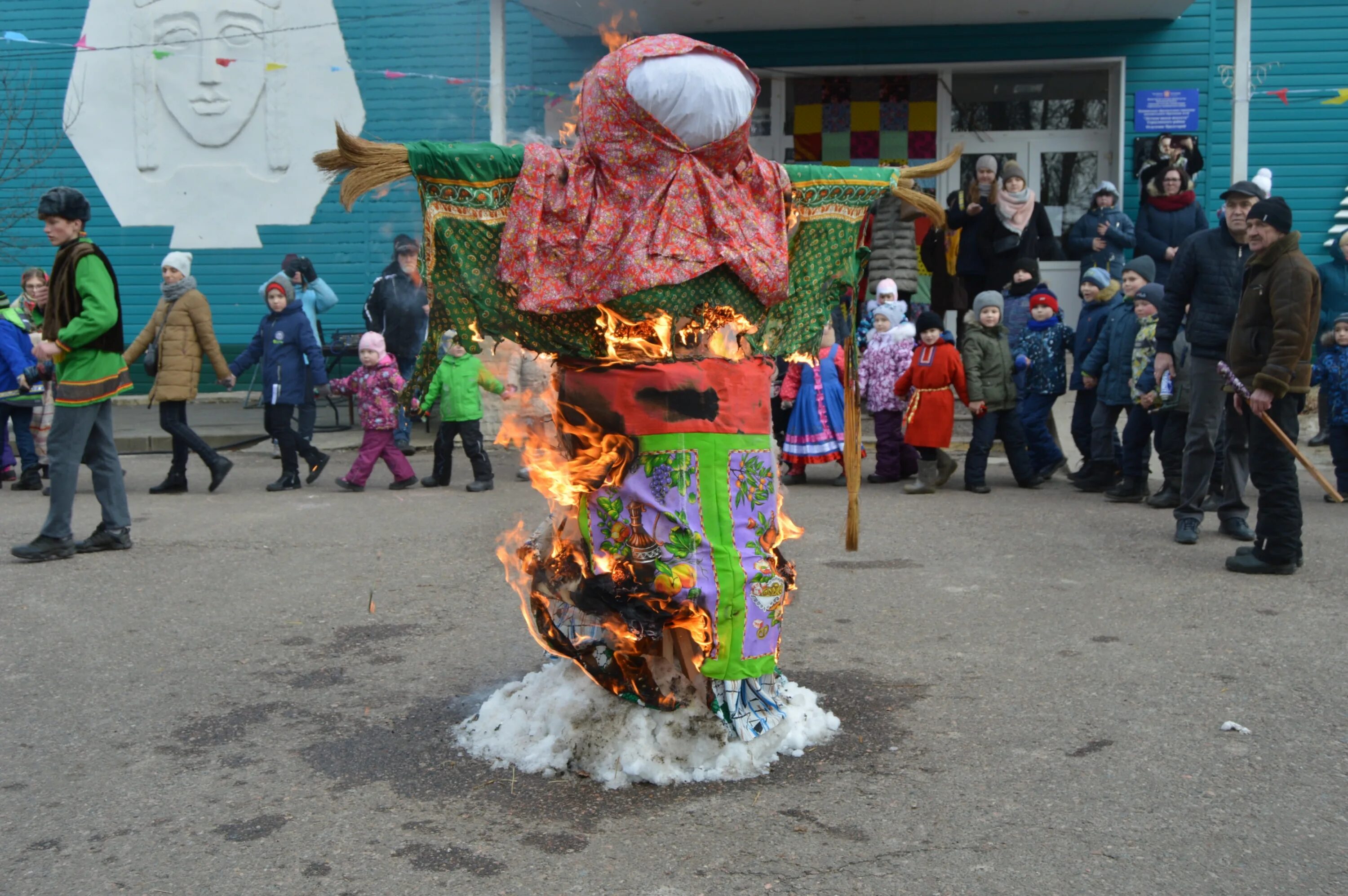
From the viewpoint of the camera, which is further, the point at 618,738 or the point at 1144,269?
the point at 1144,269

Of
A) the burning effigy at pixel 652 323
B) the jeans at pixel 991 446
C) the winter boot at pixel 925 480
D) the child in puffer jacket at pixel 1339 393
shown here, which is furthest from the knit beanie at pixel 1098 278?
the burning effigy at pixel 652 323

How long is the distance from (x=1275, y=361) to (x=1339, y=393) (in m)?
3.00

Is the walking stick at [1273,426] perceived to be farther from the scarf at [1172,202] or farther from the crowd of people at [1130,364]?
the scarf at [1172,202]

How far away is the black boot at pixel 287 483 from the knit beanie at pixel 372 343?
109 cm

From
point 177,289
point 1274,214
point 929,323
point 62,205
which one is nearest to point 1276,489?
point 1274,214

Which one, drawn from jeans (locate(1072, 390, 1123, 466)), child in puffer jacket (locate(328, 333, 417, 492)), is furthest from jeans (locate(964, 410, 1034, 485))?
child in puffer jacket (locate(328, 333, 417, 492))

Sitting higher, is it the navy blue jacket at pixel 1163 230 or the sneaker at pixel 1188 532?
the navy blue jacket at pixel 1163 230

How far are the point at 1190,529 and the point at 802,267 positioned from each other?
4.13m

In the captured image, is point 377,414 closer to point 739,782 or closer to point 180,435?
point 180,435

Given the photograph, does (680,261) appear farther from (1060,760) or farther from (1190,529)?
(1190,529)

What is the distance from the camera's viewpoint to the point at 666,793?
11.6 ft

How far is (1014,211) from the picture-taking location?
450 inches

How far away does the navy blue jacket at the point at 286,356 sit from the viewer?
31.6ft

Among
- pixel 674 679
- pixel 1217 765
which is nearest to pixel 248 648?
pixel 674 679
